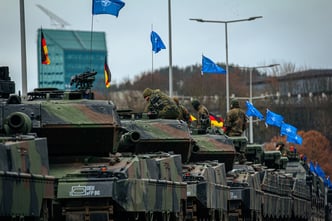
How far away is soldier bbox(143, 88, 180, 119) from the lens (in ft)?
101

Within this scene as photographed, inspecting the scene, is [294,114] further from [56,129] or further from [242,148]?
[56,129]

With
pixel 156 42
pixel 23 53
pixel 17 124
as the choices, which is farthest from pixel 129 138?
pixel 156 42

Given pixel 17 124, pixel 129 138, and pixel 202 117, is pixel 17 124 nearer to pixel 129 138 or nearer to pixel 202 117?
pixel 129 138

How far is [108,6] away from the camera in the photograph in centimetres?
3556

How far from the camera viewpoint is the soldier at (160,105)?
1210 inches

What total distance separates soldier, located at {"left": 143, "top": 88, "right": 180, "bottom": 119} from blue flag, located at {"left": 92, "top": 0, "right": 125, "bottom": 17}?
4779mm

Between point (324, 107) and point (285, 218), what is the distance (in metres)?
56.5

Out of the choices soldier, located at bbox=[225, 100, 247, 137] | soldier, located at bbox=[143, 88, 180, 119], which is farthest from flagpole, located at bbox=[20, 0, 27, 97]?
soldier, located at bbox=[225, 100, 247, 137]

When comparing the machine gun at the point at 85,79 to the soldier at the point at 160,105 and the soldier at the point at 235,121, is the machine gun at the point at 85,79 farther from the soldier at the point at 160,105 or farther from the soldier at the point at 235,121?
the soldier at the point at 235,121

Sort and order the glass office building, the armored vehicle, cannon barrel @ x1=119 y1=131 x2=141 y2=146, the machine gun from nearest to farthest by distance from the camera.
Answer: the armored vehicle < the machine gun < cannon barrel @ x1=119 y1=131 x2=141 y2=146 < the glass office building

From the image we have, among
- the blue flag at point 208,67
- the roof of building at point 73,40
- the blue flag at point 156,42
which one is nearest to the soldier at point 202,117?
the blue flag at point 156,42

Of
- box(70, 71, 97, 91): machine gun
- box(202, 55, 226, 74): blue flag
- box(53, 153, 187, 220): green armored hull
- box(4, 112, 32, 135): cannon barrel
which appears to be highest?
box(202, 55, 226, 74): blue flag

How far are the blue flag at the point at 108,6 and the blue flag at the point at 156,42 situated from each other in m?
9.63

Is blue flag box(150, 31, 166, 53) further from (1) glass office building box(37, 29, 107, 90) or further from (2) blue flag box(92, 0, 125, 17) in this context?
(1) glass office building box(37, 29, 107, 90)
